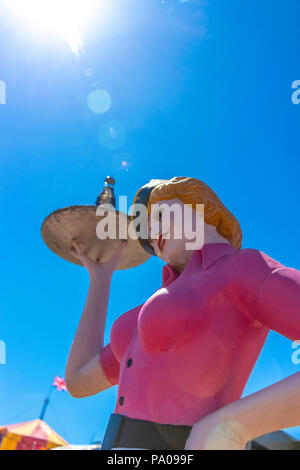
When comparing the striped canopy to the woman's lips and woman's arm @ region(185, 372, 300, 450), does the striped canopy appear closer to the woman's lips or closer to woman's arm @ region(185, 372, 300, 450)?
the woman's lips

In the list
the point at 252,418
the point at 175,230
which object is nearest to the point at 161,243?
the point at 175,230

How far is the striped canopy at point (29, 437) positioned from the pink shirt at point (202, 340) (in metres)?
12.4

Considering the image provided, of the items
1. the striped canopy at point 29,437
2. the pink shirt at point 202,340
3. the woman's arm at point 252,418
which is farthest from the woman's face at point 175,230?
the striped canopy at point 29,437

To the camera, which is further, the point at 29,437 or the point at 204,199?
the point at 29,437

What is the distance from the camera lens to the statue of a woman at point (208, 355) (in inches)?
53.3

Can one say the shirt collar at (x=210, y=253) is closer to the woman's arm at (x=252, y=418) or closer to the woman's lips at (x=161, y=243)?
the woman's lips at (x=161, y=243)

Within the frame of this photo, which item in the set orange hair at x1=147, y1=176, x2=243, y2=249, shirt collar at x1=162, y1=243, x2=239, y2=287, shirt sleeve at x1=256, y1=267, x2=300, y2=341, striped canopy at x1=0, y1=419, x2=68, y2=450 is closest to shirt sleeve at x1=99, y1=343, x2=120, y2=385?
shirt collar at x1=162, y1=243, x2=239, y2=287

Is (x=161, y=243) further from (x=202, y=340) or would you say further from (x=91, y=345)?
(x=91, y=345)

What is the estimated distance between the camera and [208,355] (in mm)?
1729

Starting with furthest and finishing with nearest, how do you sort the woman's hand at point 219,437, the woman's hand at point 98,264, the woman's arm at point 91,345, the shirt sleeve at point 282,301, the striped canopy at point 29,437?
the striped canopy at point 29,437 → the woman's hand at point 98,264 → the woman's arm at point 91,345 → the shirt sleeve at point 282,301 → the woman's hand at point 219,437

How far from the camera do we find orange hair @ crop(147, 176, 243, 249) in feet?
7.40

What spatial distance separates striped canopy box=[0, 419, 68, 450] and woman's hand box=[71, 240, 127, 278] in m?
11.3

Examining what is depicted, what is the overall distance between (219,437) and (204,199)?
4.28ft
